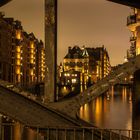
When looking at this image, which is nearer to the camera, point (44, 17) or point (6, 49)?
point (44, 17)

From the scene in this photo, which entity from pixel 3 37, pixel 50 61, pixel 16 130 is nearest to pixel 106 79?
pixel 50 61

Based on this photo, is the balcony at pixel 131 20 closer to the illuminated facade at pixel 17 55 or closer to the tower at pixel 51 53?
the tower at pixel 51 53

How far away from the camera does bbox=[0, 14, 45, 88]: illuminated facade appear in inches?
4424

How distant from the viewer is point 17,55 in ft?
435

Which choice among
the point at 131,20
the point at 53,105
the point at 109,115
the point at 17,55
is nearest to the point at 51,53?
the point at 53,105

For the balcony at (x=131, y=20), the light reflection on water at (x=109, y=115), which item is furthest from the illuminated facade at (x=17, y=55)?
the balcony at (x=131, y=20)

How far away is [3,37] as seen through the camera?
109938mm

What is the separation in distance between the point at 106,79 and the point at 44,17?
4.54 ft

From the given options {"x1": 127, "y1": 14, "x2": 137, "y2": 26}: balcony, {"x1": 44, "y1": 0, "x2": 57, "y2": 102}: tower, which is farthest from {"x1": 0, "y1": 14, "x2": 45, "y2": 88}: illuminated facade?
{"x1": 44, "y1": 0, "x2": 57, "y2": 102}: tower

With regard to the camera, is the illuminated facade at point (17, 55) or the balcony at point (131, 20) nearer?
the balcony at point (131, 20)

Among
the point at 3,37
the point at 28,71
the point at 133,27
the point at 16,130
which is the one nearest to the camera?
the point at 16,130

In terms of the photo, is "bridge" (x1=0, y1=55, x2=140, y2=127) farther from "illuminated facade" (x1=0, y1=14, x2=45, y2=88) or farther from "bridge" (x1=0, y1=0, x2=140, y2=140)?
"illuminated facade" (x1=0, y1=14, x2=45, y2=88)

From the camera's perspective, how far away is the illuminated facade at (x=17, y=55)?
112 meters

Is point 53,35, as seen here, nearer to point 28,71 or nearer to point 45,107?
point 45,107
